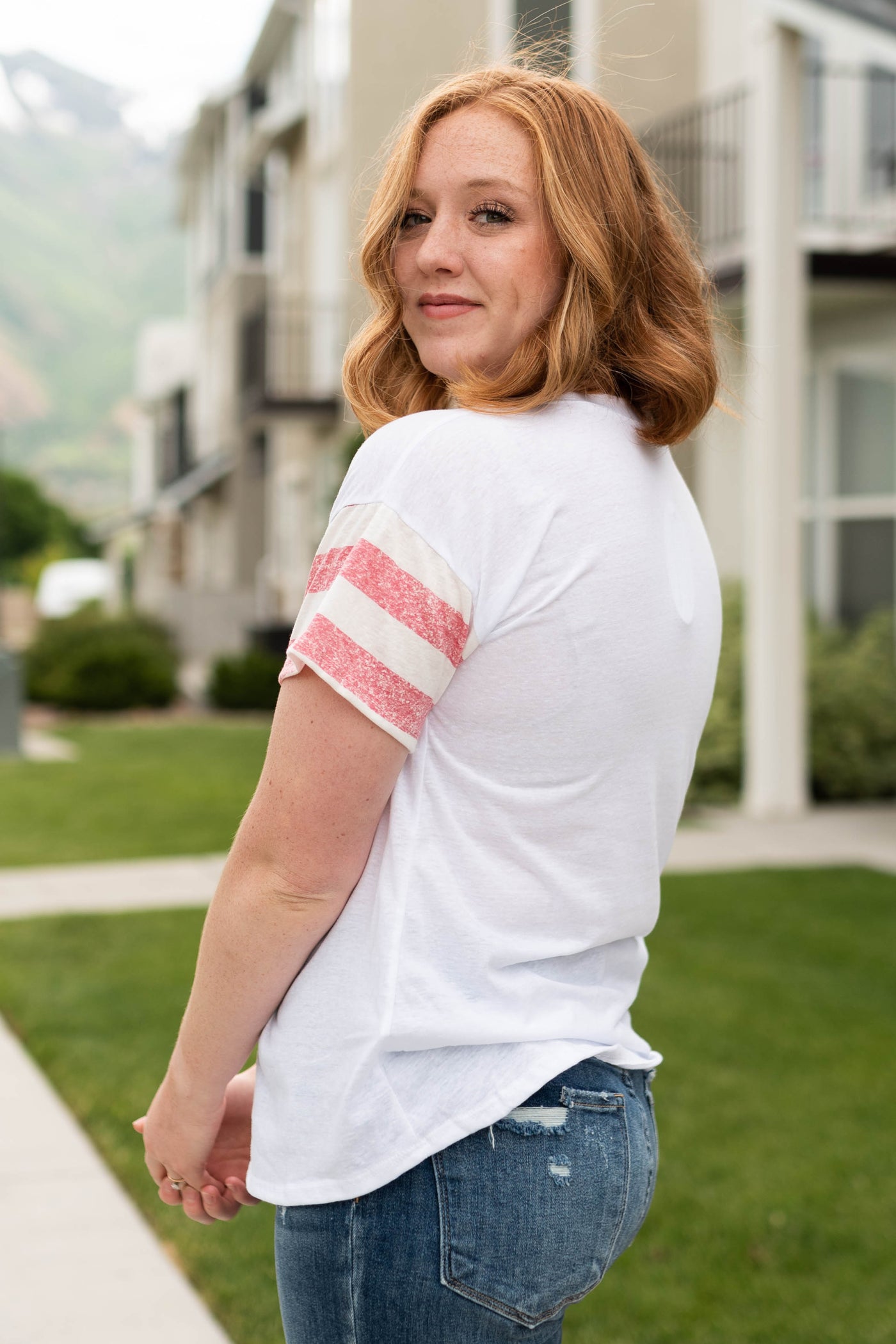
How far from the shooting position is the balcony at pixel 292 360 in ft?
61.5

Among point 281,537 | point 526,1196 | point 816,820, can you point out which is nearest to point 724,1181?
point 526,1196

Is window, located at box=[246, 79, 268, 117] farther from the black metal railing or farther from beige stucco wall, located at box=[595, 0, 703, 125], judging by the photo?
the black metal railing

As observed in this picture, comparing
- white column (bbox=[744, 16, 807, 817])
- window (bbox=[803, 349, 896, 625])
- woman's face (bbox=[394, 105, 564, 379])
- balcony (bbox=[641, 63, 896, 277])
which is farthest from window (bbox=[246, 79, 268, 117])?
woman's face (bbox=[394, 105, 564, 379])

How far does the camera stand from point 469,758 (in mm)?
1161

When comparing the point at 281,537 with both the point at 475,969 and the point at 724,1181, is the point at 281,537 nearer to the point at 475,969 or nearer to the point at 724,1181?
the point at 724,1181

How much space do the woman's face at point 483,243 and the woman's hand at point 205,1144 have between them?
0.72 meters

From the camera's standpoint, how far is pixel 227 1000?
4.03 feet

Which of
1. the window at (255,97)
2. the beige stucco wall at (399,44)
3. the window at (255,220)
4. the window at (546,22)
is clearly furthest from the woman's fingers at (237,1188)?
the window at (255,220)

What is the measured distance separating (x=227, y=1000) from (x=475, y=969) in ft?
0.74

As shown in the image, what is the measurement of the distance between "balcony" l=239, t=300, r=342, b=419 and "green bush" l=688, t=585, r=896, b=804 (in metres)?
9.55

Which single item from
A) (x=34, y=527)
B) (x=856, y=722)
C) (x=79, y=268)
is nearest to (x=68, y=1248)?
(x=856, y=722)

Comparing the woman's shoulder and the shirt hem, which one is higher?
the woman's shoulder

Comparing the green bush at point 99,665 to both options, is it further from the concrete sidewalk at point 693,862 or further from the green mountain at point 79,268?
the green mountain at point 79,268

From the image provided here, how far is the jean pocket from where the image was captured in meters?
1.18
